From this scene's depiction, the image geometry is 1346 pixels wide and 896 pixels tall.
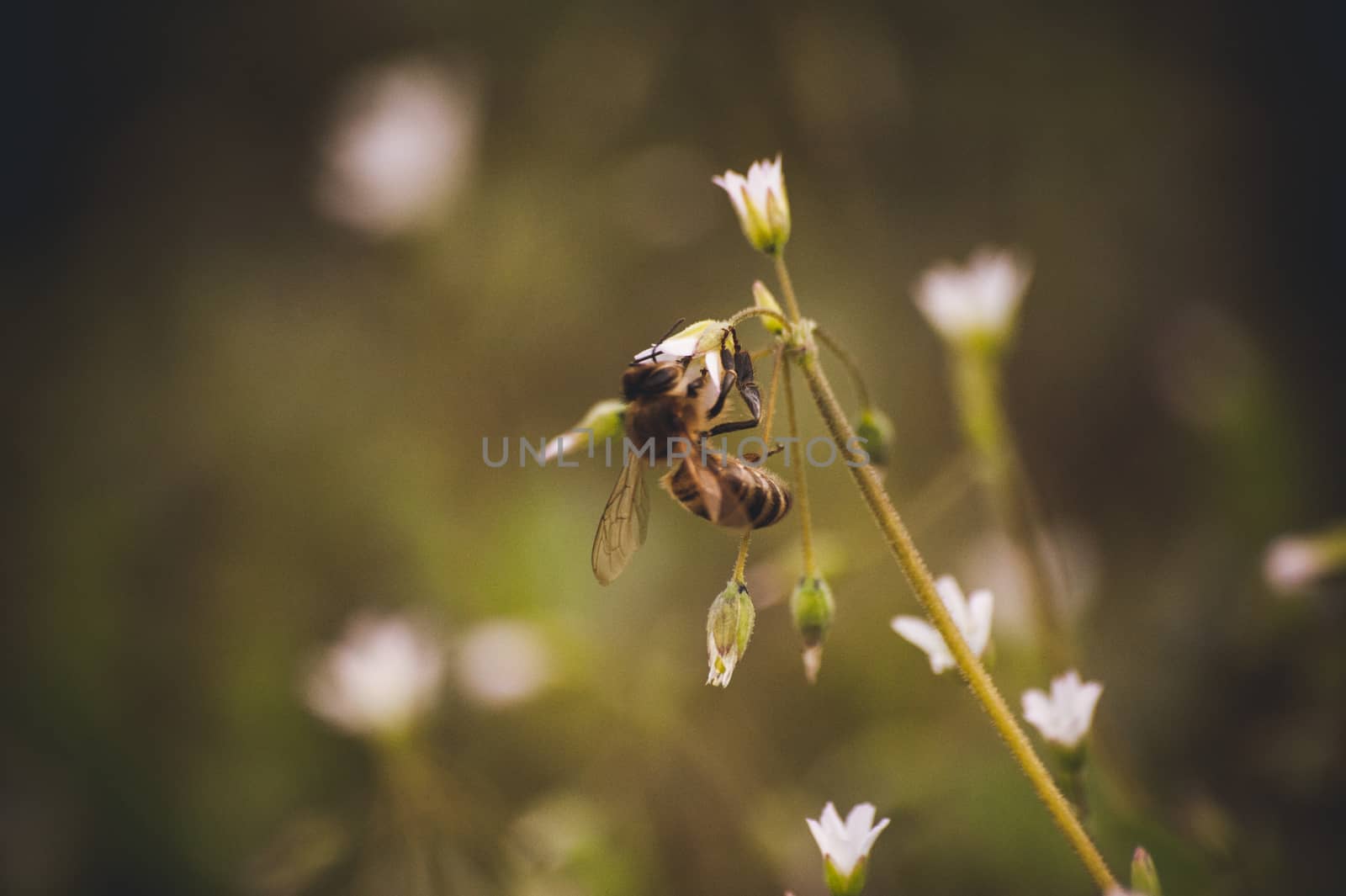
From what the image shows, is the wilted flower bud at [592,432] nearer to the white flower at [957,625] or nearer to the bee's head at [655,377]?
the bee's head at [655,377]

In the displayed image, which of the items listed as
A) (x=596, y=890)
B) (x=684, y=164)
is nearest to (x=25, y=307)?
(x=684, y=164)

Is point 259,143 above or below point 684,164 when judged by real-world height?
above

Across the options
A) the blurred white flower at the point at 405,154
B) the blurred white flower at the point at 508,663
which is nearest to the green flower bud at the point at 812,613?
the blurred white flower at the point at 508,663

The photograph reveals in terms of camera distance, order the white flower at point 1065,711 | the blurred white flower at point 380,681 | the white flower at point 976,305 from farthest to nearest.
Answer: the blurred white flower at point 380,681, the white flower at point 976,305, the white flower at point 1065,711

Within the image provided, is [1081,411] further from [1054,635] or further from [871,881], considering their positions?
[871,881]

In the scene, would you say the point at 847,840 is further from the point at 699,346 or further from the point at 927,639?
the point at 699,346
